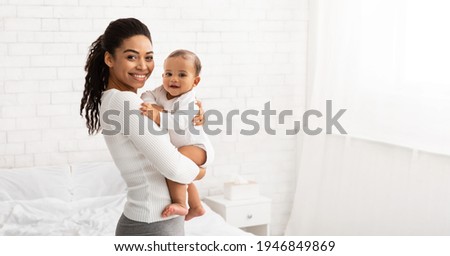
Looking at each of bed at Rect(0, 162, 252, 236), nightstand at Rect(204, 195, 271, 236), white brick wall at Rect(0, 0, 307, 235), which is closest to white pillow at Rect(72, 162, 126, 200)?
bed at Rect(0, 162, 252, 236)

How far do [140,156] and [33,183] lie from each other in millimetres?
2229

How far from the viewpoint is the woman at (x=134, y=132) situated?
1.57 meters

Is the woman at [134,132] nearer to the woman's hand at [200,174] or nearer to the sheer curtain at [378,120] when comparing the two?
the woman's hand at [200,174]

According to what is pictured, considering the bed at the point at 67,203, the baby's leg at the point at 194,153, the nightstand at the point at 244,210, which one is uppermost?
the baby's leg at the point at 194,153

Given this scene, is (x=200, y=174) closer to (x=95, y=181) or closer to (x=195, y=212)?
(x=195, y=212)

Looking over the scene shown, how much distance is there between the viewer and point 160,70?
4.25 metres

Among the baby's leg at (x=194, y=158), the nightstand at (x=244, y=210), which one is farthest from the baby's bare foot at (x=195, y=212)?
the nightstand at (x=244, y=210)

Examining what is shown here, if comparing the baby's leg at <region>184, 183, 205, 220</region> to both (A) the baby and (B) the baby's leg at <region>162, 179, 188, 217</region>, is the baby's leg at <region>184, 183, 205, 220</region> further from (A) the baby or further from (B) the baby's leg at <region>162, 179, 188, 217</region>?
(B) the baby's leg at <region>162, 179, 188, 217</region>

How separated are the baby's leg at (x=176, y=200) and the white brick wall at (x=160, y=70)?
2477 millimetres

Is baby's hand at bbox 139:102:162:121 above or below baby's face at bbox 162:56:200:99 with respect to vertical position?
below

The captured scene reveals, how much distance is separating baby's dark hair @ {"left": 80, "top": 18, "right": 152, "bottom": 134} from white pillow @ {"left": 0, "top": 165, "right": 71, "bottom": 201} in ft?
6.75

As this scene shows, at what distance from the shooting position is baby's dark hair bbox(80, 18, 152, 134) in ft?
5.32

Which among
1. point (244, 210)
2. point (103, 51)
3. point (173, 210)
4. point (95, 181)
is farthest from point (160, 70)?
point (173, 210)
